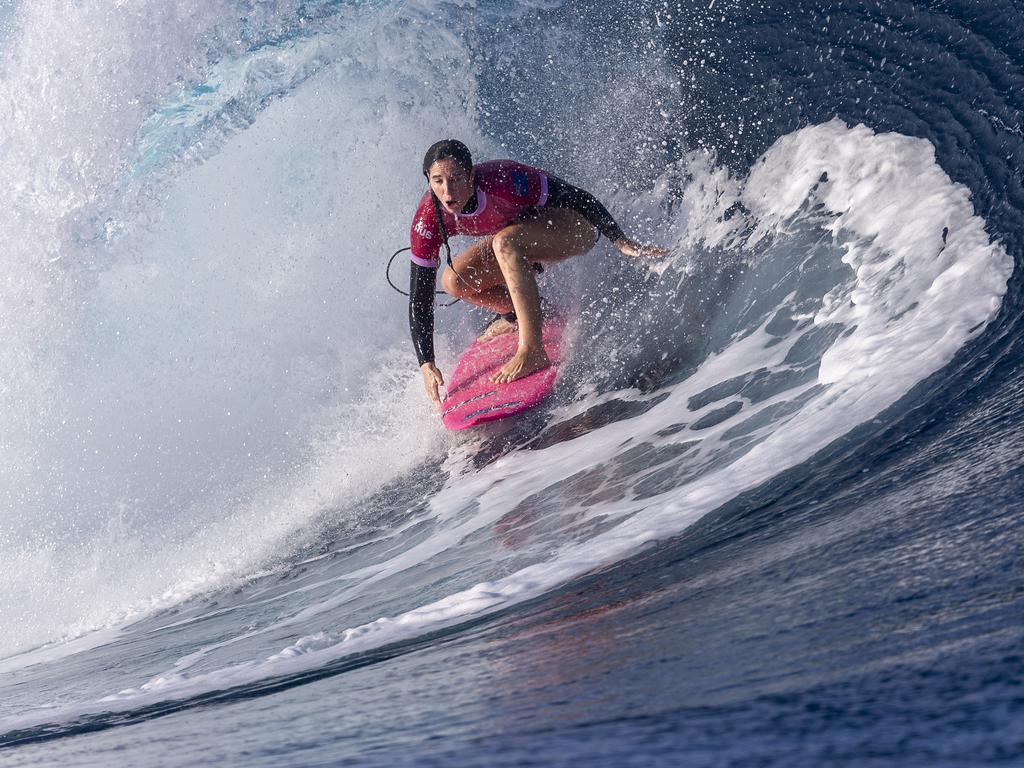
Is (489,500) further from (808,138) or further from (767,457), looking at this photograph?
(808,138)

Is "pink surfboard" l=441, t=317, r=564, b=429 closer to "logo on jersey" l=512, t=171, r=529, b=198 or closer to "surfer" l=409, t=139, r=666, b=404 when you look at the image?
"surfer" l=409, t=139, r=666, b=404

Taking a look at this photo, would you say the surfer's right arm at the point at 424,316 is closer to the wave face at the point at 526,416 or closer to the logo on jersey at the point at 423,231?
the logo on jersey at the point at 423,231

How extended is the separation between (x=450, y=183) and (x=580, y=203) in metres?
0.86

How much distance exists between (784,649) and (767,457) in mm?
1431

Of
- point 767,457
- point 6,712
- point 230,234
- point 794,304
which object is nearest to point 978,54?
point 794,304

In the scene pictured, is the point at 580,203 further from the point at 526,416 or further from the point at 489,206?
the point at 526,416

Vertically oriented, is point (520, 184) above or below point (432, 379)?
above

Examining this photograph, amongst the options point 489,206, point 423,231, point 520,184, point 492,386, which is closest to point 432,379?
point 492,386

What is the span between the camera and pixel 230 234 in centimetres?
838

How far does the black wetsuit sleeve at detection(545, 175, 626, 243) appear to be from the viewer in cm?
457

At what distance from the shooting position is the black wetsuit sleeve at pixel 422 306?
4.53 metres

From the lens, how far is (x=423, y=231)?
4402 millimetres

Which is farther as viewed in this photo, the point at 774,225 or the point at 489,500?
the point at 774,225

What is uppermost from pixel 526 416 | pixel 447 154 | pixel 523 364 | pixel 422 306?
pixel 447 154
